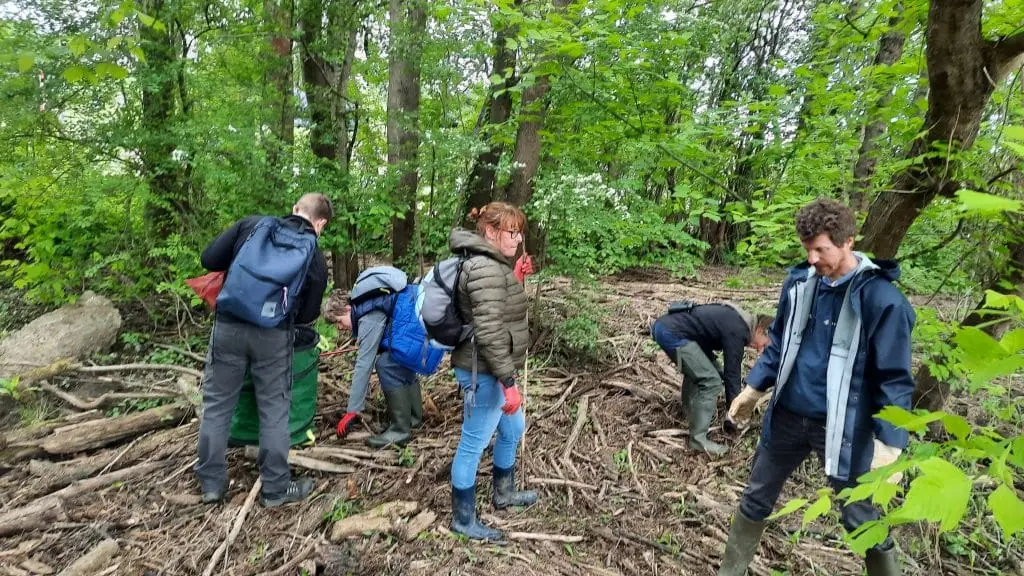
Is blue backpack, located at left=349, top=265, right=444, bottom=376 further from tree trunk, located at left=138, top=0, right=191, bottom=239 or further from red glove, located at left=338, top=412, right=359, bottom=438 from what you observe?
tree trunk, located at left=138, top=0, right=191, bottom=239

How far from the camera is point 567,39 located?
4.01 m

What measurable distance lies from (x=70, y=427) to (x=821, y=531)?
5782mm

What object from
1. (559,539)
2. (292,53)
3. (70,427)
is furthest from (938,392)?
(292,53)

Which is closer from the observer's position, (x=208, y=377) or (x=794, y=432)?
(x=794, y=432)

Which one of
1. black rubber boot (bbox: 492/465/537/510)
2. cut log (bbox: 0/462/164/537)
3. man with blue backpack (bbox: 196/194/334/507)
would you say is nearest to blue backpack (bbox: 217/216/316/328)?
man with blue backpack (bbox: 196/194/334/507)

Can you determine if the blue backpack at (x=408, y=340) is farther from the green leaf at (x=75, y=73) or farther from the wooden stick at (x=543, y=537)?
the green leaf at (x=75, y=73)

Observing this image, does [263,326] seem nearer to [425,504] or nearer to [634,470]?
[425,504]

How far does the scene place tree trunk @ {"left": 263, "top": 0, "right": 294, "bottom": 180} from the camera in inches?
239

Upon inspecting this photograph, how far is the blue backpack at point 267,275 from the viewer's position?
10.2ft

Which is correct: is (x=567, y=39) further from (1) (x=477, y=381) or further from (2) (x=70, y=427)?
(2) (x=70, y=427)

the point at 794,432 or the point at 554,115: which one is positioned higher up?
the point at 554,115

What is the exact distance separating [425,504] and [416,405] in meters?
1.12

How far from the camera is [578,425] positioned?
471 cm

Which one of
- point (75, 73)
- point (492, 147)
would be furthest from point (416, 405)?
point (492, 147)
